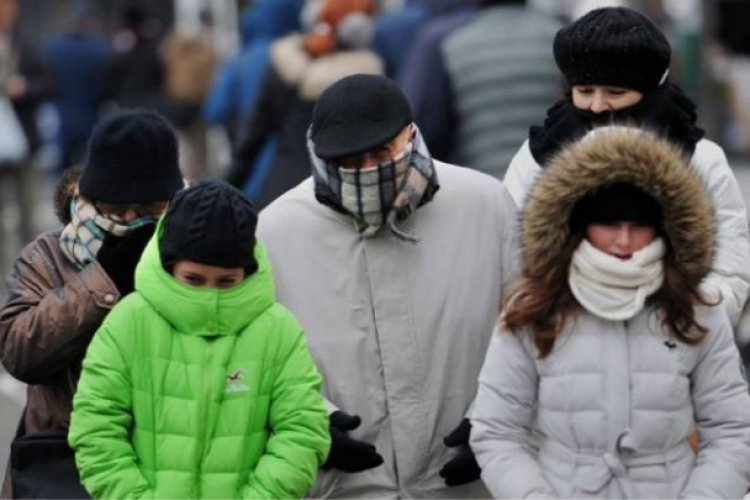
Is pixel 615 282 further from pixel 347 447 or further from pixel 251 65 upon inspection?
pixel 251 65

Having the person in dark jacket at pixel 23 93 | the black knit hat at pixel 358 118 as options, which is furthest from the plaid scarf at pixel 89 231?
the person in dark jacket at pixel 23 93

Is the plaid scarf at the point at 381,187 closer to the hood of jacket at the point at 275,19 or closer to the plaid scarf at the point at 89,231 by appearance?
the plaid scarf at the point at 89,231

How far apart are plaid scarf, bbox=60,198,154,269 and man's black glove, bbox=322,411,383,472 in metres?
0.68

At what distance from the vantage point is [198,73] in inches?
849

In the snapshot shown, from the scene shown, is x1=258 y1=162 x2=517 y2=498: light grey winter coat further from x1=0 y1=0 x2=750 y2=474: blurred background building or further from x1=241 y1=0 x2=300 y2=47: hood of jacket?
x1=241 y1=0 x2=300 y2=47: hood of jacket

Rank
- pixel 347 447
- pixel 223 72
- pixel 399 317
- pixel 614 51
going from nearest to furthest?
pixel 347 447, pixel 399 317, pixel 614 51, pixel 223 72

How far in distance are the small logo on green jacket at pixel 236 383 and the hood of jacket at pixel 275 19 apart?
827 cm

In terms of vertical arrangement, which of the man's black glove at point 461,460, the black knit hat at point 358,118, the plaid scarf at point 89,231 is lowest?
the man's black glove at point 461,460

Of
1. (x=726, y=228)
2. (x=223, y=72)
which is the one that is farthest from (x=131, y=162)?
(x=223, y=72)

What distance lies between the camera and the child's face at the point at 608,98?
608 cm

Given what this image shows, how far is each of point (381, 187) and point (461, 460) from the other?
65 centimetres

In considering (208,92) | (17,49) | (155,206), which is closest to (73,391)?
(155,206)

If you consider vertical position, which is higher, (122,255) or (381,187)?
(381,187)

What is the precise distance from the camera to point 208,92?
21.9 metres
